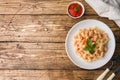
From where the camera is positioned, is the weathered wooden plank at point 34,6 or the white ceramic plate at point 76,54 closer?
the white ceramic plate at point 76,54

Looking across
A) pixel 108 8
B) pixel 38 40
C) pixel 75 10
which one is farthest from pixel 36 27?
pixel 108 8

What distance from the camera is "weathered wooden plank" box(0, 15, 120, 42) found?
5.56 feet

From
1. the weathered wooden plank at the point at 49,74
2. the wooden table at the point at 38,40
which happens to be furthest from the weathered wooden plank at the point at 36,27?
the weathered wooden plank at the point at 49,74

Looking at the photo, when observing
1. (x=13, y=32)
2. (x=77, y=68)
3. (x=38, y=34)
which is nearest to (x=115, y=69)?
(x=77, y=68)

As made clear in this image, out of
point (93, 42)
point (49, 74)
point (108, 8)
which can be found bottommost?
point (49, 74)

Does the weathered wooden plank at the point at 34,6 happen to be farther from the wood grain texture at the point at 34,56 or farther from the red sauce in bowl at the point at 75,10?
the wood grain texture at the point at 34,56

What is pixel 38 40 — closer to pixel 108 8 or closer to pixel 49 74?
pixel 49 74

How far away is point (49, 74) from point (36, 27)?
0.25 metres

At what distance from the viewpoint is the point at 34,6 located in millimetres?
1739

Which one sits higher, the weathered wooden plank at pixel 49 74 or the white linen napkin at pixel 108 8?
the white linen napkin at pixel 108 8

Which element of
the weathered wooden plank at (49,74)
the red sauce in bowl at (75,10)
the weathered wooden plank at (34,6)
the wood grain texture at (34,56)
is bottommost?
the weathered wooden plank at (49,74)

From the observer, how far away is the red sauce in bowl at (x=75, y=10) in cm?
168

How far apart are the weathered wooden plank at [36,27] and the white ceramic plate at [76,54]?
0.04m

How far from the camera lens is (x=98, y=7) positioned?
1.66m
